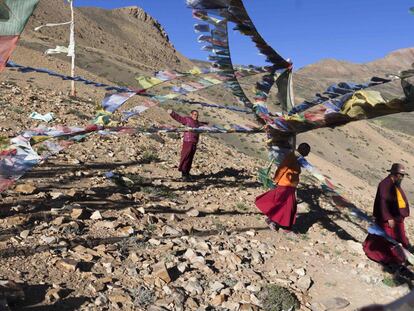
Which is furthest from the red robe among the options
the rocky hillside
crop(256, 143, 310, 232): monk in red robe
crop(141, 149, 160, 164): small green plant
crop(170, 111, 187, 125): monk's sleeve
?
crop(141, 149, 160, 164): small green plant

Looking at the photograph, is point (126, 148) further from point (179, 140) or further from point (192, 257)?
point (192, 257)

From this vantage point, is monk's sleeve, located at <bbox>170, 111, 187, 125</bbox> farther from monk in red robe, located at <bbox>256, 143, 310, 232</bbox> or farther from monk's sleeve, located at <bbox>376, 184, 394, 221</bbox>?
monk's sleeve, located at <bbox>376, 184, 394, 221</bbox>

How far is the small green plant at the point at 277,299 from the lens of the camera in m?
4.60

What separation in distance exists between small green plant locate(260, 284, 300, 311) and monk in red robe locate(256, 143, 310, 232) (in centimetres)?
188

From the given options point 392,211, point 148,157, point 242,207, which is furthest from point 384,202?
point 148,157

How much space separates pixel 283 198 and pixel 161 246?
2172mm

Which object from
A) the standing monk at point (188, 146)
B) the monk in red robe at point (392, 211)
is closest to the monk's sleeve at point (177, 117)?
the standing monk at point (188, 146)

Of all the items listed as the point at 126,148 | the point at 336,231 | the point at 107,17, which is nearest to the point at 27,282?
the point at 336,231

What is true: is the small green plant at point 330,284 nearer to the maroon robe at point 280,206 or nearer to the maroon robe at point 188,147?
the maroon robe at point 280,206

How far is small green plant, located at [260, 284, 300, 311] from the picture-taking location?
460cm

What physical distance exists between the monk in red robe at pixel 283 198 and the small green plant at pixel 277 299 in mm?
1877

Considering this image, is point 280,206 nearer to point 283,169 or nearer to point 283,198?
point 283,198

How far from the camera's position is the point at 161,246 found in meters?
5.45

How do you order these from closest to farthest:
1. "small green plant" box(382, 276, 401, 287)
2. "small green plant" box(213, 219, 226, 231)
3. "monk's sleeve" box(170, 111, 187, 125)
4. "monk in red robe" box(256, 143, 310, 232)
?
"small green plant" box(382, 276, 401, 287)
"small green plant" box(213, 219, 226, 231)
"monk in red robe" box(256, 143, 310, 232)
"monk's sleeve" box(170, 111, 187, 125)
